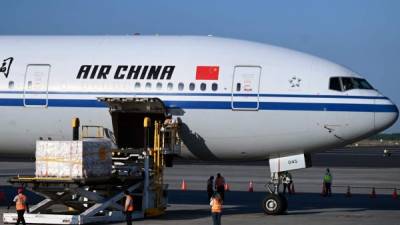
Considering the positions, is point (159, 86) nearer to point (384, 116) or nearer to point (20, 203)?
point (20, 203)

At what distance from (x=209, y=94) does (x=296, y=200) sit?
45.2ft

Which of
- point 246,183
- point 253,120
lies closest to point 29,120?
point 253,120

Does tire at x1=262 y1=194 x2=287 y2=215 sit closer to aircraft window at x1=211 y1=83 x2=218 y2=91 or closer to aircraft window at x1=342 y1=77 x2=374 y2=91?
aircraft window at x1=211 y1=83 x2=218 y2=91

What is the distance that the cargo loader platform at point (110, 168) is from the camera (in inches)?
1161

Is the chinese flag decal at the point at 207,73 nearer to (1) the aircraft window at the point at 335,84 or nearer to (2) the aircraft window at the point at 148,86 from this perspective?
(2) the aircraft window at the point at 148,86

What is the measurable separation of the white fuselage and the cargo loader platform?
1.98ft

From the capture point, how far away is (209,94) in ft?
101

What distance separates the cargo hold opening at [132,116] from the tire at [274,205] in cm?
478

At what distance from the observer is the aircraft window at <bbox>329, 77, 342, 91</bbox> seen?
30.5 meters

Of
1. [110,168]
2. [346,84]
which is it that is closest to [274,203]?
[346,84]

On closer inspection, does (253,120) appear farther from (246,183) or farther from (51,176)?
(246,183)

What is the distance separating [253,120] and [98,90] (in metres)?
5.53

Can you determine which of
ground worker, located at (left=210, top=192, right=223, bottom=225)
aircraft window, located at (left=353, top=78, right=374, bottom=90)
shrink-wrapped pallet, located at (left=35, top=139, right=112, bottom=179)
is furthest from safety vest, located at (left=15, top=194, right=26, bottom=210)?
aircraft window, located at (left=353, top=78, right=374, bottom=90)

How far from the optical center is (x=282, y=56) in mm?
31391
